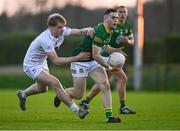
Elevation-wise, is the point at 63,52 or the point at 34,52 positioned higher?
the point at 34,52

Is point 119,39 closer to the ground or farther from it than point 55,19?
closer to the ground

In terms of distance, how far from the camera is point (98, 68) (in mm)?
15391

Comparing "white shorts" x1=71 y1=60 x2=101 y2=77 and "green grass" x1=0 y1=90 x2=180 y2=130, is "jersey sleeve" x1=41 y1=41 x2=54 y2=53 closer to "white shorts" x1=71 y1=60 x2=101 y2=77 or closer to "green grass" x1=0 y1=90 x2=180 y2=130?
"white shorts" x1=71 y1=60 x2=101 y2=77

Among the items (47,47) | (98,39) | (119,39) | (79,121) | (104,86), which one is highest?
(98,39)

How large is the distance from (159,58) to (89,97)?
29.8 meters

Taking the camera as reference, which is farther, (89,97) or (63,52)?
(63,52)

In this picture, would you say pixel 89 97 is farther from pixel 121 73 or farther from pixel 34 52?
pixel 34 52

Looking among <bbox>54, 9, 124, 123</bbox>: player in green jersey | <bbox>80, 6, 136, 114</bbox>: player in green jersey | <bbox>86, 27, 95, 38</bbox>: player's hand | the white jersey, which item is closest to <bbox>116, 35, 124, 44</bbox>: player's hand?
<bbox>80, 6, 136, 114</bbox>: player in green jersey

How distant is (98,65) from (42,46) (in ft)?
4.26

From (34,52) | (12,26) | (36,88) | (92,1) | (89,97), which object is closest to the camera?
(34,52)

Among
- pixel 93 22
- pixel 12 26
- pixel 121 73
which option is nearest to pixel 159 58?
pixel 93 22

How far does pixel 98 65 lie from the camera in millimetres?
15453

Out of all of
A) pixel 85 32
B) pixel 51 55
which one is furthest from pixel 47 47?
pixel 85 32

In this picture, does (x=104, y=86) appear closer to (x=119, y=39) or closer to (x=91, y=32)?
(x=91, y=32)
